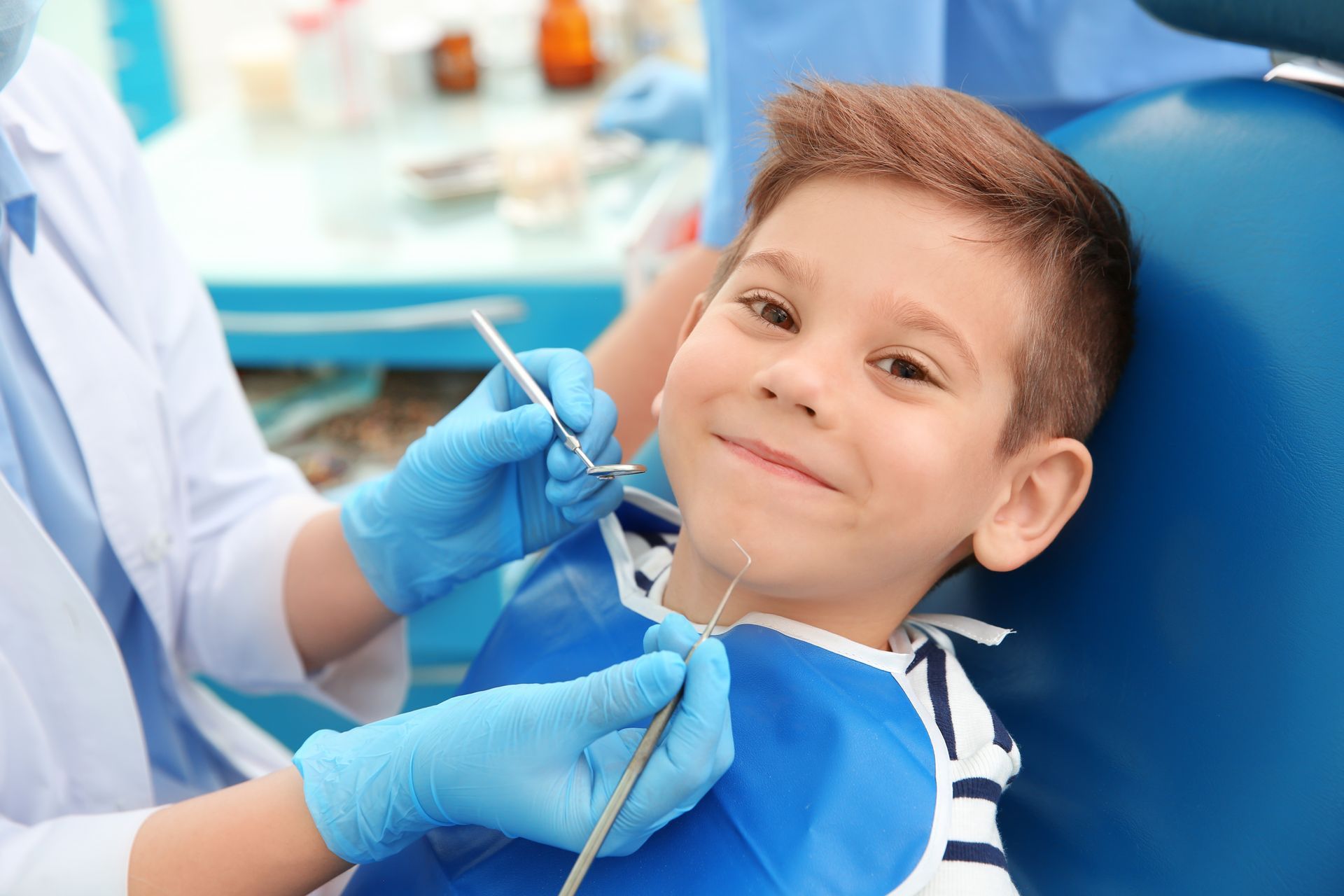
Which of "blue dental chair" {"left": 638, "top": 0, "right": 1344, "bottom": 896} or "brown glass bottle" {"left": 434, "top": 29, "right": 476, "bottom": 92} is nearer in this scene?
"blue dental chair" {"left": 638, "top": 0, "right": 1344, "bottom": 896}

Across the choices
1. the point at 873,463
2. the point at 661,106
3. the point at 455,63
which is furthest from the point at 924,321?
the point at 455,63

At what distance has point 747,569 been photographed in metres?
0.91

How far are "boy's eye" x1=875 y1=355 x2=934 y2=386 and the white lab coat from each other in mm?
696

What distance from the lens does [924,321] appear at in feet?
2.95

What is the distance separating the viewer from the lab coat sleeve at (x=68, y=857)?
892mm

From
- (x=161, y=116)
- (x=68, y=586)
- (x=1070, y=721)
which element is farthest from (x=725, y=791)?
(x=161, y=116)

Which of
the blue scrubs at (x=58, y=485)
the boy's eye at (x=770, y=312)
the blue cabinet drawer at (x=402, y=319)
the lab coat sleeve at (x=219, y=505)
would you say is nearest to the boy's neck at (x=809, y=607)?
the boy's eye at (x=770, y=312)

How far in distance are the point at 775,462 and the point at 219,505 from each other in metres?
0.72

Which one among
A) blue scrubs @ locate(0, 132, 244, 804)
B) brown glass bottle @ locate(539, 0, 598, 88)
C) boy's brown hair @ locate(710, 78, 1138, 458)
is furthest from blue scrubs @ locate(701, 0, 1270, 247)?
brown glass bottle @ locate(539, 0, 598, 88)

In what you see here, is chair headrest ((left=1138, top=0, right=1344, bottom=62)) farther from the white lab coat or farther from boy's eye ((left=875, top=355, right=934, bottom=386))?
the white lab coat

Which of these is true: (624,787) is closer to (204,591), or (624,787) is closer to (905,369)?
(905,369)

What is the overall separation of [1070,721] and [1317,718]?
21cm

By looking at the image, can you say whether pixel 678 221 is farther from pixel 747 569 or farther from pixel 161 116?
pixel 161 116

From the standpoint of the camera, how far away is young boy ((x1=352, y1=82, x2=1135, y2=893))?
86cm
